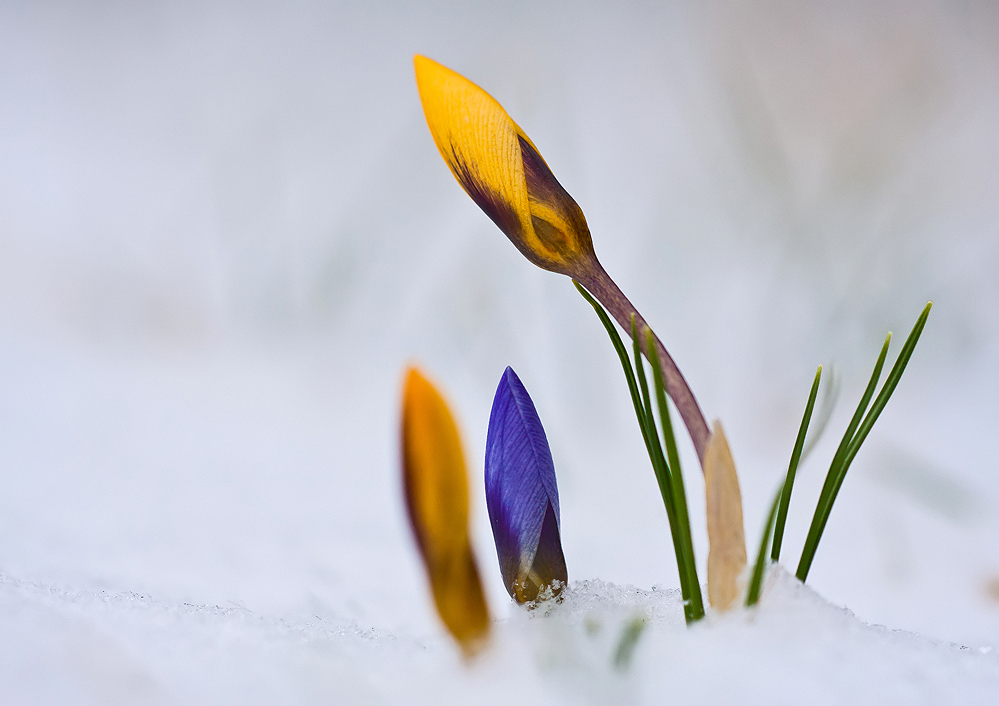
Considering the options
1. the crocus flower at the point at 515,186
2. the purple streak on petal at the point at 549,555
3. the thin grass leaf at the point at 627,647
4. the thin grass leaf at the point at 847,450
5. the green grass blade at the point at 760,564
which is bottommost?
the thin grass leaf at the point at 627,647

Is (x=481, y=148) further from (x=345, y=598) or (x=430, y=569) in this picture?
(x=345, y=598)

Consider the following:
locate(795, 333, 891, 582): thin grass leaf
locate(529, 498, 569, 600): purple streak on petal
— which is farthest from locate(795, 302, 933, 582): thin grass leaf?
locate(529, 498, 569, 600): purple streak on petal

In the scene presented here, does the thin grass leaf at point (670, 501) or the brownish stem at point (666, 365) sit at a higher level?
the brownish stem at point (666, 365)

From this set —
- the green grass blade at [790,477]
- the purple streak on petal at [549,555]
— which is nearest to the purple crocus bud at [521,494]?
the purple streak on petal at [549,555]

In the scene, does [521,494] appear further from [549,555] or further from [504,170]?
[504,170]

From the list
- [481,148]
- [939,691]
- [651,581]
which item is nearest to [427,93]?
[481,148]

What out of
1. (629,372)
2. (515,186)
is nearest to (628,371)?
(629,372)

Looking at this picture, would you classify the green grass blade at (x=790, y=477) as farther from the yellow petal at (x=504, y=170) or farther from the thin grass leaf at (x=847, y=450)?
the yellow petal at (x=504, y=170)
